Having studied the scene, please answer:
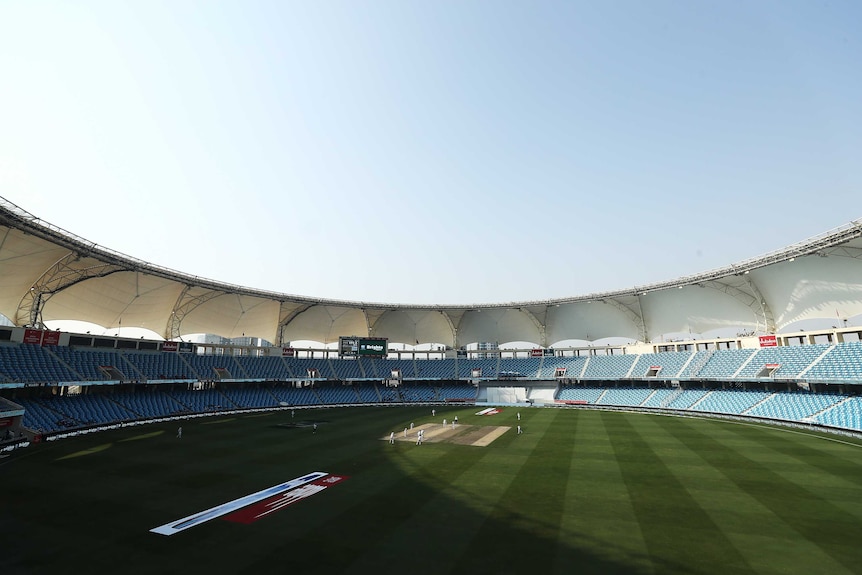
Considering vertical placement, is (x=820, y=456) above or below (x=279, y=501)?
below

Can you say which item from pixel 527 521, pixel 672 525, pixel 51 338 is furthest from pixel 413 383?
pixel 672 525

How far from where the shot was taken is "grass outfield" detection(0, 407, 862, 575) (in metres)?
13.4

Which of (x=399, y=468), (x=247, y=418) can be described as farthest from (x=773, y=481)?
(x=247, y=418)

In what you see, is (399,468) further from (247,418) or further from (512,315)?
(512,315)

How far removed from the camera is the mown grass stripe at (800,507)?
46.1 ft

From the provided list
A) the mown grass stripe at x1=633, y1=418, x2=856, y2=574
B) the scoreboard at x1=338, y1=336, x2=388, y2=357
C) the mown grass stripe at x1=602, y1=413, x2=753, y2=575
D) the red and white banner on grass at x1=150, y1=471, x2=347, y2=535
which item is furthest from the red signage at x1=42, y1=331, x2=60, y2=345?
the mown grass stripe at x1=633, y1=418, x2=856, y2=574

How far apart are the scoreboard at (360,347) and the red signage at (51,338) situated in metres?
39.3

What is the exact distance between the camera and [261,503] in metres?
19.0

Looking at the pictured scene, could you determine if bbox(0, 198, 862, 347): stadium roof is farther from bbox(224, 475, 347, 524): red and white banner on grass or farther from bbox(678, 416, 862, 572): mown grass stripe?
bbox(224, 475, 347, 524): red and white banner on grass

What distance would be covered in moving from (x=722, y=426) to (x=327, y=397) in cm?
5577

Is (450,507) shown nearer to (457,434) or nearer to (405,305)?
(457,434)

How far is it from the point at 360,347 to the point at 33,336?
43.7 metres

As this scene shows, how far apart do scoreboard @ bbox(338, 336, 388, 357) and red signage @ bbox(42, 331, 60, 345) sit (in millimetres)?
39288

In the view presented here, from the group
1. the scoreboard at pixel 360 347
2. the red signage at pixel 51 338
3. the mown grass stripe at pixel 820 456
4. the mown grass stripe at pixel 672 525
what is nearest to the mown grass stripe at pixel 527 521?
the mown grass stripe at pixel 672 525
